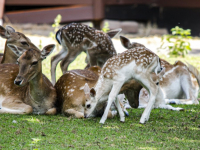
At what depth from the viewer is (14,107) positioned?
23.1ft

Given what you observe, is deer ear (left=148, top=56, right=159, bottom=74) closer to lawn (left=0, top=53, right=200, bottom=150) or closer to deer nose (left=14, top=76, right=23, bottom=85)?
lawn (left=0, top=53, right=200, bottom=150)

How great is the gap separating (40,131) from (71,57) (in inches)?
152

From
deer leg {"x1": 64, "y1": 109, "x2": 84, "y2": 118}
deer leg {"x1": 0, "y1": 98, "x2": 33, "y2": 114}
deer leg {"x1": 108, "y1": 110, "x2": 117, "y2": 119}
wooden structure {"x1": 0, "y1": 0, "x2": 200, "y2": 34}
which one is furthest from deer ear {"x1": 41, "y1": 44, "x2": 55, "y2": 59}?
wooden structure {"x1": 0, "y1": 0, "x2": 200, "y2": 34}

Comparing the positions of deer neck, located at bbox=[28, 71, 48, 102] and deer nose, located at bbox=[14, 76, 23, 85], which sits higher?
deer nose, located at bbox=[14, 76, 23, 85]

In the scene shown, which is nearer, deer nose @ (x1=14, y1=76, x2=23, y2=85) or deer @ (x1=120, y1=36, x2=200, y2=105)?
deer nose @ (x1=14, y1=76, x2=23, y2=85)

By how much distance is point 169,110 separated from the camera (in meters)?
7.91

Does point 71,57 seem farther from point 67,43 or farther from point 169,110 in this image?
point 169,110

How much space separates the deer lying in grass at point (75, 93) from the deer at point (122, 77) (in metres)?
0.18

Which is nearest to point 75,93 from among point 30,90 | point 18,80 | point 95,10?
point 30,90

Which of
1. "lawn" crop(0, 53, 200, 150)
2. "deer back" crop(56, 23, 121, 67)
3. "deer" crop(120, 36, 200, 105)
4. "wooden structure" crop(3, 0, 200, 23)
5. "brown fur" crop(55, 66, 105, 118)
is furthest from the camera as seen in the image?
"wooden structure" crop(3, 0, 200, 23)

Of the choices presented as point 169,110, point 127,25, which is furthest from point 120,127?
point 127,25

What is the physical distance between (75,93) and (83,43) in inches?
99.6

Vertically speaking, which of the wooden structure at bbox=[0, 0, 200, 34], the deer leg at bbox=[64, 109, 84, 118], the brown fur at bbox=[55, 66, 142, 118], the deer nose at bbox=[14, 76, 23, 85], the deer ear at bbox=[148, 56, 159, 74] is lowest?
the wooden structure at bbox=[0, 0, 200, 34]

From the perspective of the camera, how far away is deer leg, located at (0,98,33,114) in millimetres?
6961
